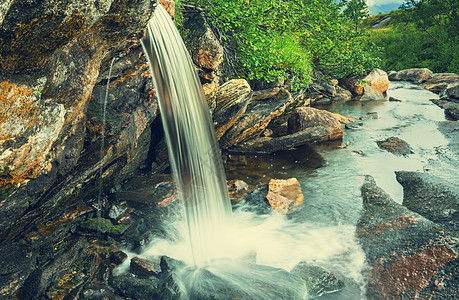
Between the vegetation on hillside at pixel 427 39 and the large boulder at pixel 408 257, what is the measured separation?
33.6 meters

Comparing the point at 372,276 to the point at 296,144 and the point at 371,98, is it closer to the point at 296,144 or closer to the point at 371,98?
the point at 296,144

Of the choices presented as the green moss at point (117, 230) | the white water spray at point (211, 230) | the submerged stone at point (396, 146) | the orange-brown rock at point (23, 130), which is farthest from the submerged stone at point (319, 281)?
the submerged stone at point (396, 146)

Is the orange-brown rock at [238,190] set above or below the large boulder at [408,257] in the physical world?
above

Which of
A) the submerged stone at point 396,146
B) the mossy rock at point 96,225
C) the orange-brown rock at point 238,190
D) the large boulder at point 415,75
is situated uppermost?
the large boulder at point 415,75

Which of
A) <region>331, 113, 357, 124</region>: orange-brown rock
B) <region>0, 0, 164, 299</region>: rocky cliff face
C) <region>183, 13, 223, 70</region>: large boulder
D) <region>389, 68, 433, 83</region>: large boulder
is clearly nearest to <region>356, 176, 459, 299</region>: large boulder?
<region>0, 0, 164, 299</region>: rocky cliff face

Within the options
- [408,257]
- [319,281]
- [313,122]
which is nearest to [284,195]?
[319,281]

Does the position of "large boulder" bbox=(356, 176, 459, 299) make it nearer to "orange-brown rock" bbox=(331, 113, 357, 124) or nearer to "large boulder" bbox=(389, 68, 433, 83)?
"orange-brown rock" bbox=(331, 113, 357, 124)

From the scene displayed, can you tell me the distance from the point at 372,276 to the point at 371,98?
21868 millimetres

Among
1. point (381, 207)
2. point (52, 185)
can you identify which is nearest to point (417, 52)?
point (381, 207)

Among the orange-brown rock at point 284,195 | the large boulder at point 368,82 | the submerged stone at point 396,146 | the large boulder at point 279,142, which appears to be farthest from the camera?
the large boulder at point 368,82

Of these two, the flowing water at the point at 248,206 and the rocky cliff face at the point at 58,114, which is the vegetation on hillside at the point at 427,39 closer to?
the flowing water at the point at 248,206

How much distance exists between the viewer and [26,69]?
4477mm

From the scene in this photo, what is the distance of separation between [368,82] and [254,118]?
1611 cm

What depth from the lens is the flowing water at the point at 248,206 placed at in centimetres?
630
